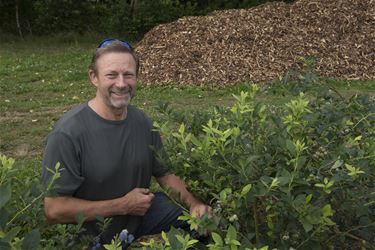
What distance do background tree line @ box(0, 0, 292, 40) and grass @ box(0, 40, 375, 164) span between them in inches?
109

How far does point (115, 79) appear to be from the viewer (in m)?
2.90

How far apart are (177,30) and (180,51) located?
1.27 meters

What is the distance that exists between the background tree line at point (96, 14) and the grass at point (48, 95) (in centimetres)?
276

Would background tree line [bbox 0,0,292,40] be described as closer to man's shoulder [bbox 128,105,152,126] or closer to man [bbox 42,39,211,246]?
man's shoulder [bbox 128,105,152,126]

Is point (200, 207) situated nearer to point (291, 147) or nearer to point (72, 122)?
point (291, 147)

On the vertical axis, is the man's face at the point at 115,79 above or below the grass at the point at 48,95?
above

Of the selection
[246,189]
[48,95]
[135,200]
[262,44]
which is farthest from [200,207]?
[262,44]

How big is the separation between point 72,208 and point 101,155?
0.30 meters

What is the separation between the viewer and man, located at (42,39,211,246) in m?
2.74

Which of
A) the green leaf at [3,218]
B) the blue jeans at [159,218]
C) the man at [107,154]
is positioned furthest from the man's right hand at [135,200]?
the green leaf at [3,218]

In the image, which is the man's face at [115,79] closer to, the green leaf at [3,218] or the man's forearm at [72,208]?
the man's forearm at [72,208]

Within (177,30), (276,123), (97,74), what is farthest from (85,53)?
(276,123)

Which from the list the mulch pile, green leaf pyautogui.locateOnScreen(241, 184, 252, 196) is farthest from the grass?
green leaf pyautogui.locateOnScreen(241, 184, 252, 196)

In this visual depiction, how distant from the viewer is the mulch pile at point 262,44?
1064 centimetres
